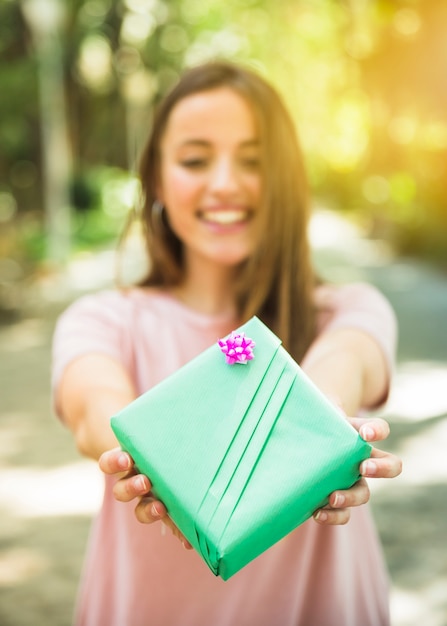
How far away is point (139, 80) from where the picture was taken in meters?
25.1

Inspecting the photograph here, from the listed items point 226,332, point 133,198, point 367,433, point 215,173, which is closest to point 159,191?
point 133,198

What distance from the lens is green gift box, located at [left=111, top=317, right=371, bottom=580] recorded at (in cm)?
103

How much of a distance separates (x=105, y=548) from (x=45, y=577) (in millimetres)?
2083

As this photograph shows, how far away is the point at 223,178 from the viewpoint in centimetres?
162

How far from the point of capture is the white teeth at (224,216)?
1.66 meters

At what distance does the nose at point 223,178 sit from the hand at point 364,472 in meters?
0.67

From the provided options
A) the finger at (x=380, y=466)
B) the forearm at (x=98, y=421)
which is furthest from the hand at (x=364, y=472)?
the forearm at (x=98, y=421)

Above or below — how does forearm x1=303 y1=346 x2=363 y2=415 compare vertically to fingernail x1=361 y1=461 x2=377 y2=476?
below

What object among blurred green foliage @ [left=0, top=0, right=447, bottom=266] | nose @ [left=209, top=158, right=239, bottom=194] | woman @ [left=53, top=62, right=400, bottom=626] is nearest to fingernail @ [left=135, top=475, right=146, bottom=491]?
woman @ [left=53, top=62, right=400, bottom=626]

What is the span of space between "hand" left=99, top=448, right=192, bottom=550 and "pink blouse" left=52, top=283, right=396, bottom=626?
16.8 inches

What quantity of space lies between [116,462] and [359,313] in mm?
715

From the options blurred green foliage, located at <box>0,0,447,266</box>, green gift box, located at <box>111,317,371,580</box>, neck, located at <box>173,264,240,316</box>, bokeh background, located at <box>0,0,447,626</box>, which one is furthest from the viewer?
blurred green foliage, located at <box>0,0,447,266</box>

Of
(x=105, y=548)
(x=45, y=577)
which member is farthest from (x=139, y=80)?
(x=105, y=548)

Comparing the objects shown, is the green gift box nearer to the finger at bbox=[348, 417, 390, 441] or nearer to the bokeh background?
the finger at bbox=[348, 417, 390, 441]
